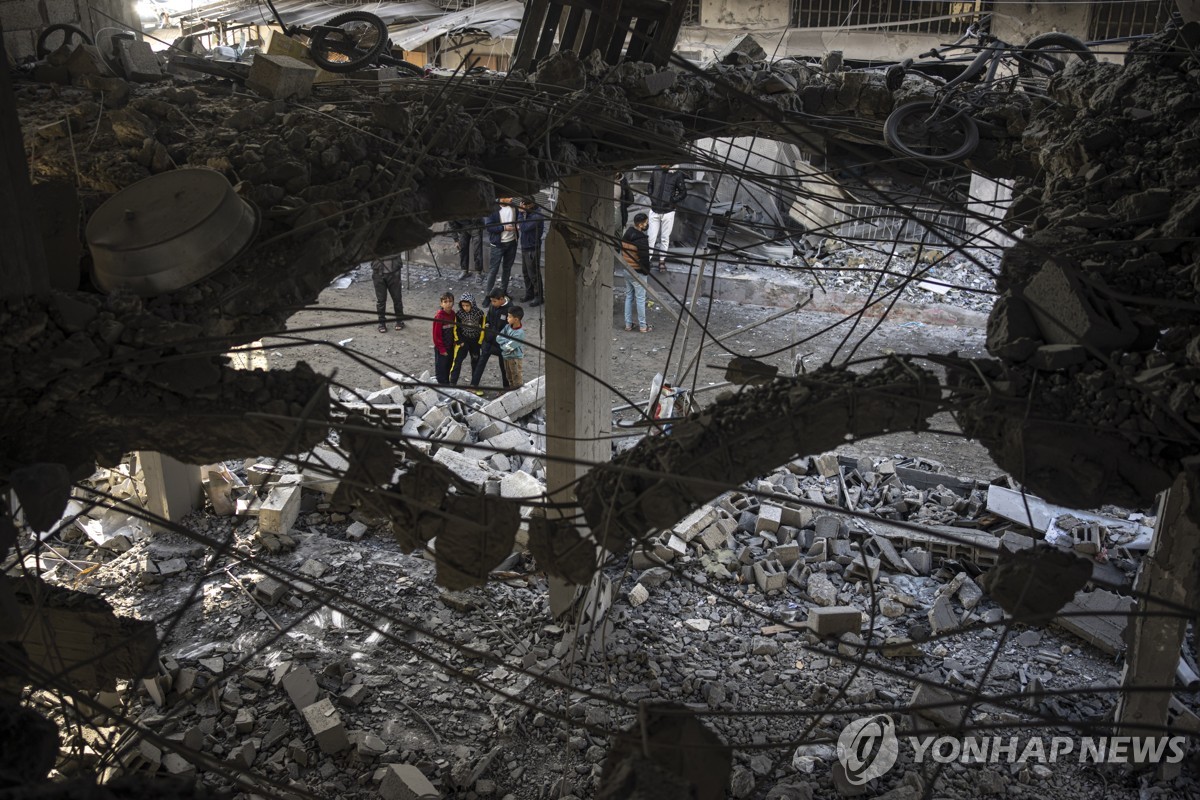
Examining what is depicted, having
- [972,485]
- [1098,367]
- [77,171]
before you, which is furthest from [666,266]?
[1098,367]

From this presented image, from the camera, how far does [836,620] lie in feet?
25.6

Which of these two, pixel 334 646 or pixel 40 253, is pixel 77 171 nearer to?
pixel 40 253

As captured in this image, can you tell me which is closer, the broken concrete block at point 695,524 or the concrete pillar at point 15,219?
the concrete pillar at point 15,219

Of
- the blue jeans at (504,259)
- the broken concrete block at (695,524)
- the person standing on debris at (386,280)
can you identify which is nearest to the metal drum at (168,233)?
the broken concrete block at (695,524)

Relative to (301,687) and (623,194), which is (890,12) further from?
(301,687)

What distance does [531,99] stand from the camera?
20.0 feet

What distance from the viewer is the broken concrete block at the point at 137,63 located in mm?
6605

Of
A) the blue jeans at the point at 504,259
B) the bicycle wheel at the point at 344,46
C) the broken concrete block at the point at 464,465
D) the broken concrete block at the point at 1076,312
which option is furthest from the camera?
the blue jeans at the point at 504,259

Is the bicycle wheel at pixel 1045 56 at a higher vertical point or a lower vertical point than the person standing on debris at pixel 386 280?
higher

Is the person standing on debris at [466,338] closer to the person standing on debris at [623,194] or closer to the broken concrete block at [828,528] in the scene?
the person standing on debris at [623,194]

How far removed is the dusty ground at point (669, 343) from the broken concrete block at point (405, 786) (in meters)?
5.61

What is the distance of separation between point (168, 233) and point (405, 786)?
4003mm

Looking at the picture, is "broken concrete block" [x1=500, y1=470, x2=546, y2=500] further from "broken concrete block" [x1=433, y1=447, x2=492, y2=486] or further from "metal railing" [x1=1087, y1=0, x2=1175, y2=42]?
"metal railing" [x1=1087, y1=0, x2=1175, y2=42]

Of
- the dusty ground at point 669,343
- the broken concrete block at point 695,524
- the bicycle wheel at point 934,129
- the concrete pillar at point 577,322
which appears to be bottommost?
the broken concrete block at point 695,524
